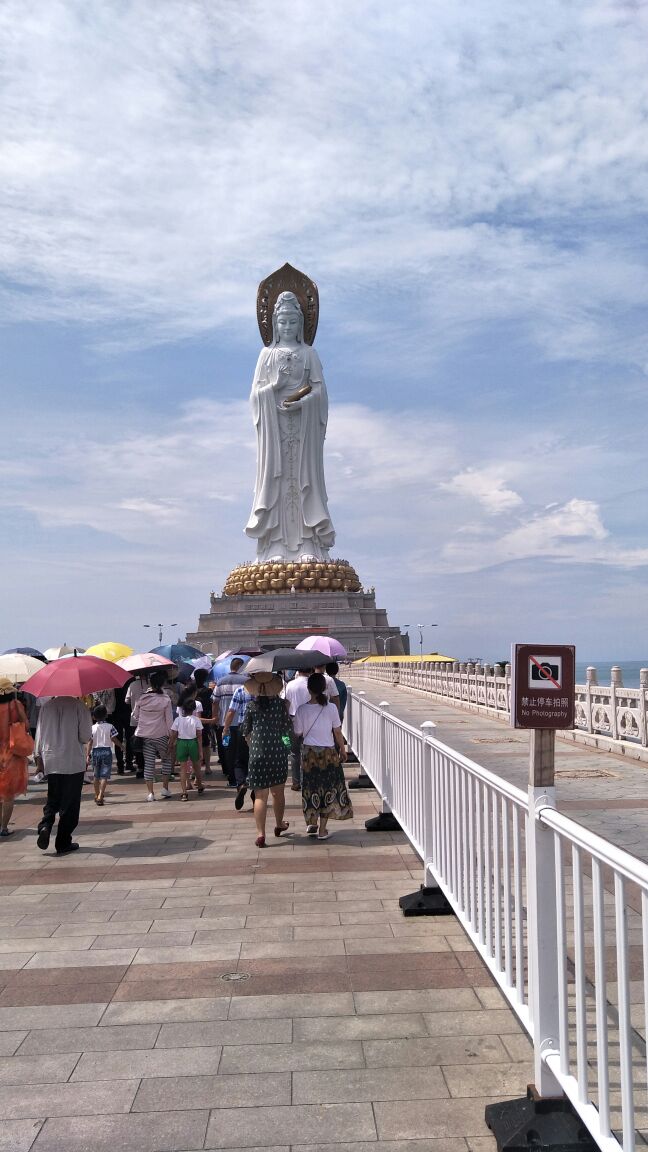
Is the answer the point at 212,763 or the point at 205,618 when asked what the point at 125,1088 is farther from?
the point at 205,618

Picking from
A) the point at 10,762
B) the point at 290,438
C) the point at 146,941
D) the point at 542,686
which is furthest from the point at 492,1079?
the point at 290,438

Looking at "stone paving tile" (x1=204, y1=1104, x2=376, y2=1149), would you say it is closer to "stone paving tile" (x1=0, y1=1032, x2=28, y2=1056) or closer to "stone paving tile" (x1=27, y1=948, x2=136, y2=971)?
"stone paving tile" (x1=0, y1=1032, x2=28, y2=1056)

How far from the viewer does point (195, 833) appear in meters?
8.54

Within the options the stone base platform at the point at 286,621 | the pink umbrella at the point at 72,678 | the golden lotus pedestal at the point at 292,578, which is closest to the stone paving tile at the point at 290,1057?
the pink umbrella at the point at 72,678

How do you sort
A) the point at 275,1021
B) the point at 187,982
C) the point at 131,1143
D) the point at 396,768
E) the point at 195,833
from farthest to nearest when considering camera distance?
the point at 195,833 → the point at 396,768 → the point at 187,982 → the point at 275,1021 → the point at 131,1143

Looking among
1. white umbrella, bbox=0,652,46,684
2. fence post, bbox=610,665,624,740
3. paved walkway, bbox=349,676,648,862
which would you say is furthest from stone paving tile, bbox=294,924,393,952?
fence post, bbox=610,665,624,740

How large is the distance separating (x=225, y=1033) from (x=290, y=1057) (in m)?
0.39

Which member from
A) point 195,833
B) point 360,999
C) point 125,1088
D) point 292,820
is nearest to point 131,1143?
point 125,1088

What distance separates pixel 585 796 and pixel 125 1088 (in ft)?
23.8

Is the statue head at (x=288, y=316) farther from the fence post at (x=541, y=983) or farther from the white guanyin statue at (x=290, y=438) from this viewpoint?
the fence post at (x=541, y=983)

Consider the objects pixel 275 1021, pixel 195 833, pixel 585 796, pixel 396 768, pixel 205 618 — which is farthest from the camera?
pixel 205 618

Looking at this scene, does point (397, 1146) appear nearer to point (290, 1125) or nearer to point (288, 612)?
point (290, 1125)

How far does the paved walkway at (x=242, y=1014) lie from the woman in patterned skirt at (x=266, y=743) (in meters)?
0.73

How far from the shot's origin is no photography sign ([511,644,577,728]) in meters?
3.35
